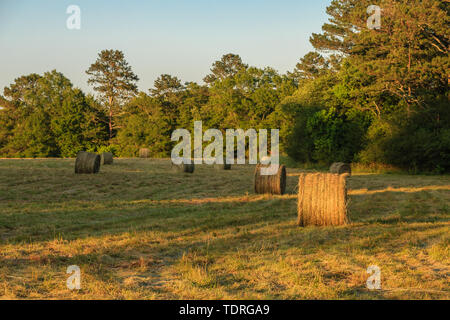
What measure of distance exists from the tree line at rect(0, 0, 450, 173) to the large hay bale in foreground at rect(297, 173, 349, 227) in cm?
2073

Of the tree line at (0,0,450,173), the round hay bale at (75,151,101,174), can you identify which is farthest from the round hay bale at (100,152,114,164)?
the tree line at (0,0,450,173)

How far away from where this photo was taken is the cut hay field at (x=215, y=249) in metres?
4.65

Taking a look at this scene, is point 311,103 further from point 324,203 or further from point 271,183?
point 324,203

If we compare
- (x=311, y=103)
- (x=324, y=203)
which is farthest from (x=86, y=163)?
Answer: (x=311, y=103)

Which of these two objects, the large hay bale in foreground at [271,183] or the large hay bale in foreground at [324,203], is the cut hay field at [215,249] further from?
the large hay bale in foreground at [271,183]

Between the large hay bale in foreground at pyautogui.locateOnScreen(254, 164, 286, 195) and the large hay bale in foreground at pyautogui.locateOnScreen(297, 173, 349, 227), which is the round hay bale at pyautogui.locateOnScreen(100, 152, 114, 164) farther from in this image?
the large hay bale in foreground at pyautogui.locateOnScreen(297, 173, 349, 227)

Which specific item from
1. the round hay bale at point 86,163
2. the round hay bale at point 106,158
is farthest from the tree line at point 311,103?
the round hay bale at point 86,163

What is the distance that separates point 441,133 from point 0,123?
5946 centimetres

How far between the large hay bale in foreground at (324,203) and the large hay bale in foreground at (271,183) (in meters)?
5.36

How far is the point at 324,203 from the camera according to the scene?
8.62 m
